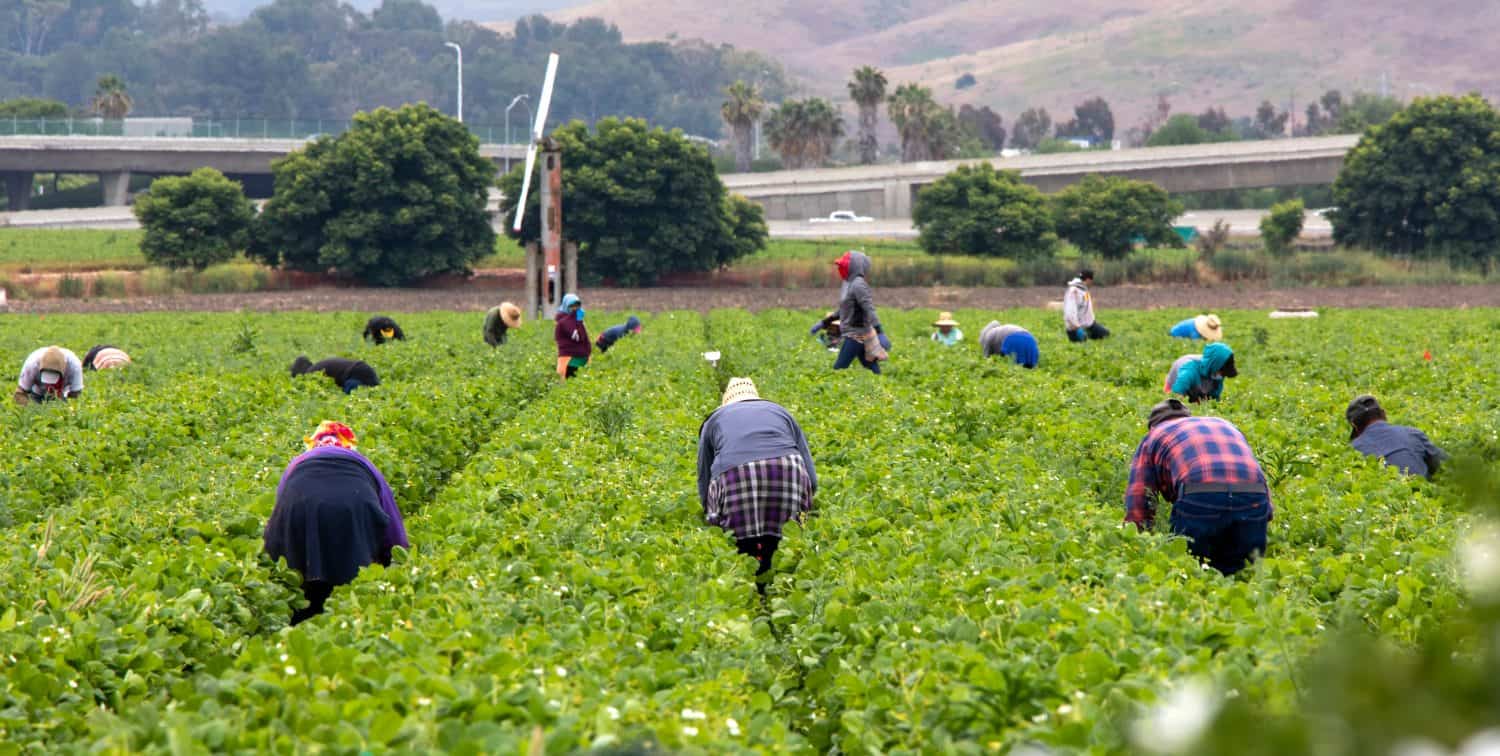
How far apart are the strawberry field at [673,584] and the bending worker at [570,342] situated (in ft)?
13.0

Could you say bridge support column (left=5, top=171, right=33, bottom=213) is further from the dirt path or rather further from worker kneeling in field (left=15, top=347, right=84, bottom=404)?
worker kneeling in field (left=15, top=347, right=84, bottom=404)

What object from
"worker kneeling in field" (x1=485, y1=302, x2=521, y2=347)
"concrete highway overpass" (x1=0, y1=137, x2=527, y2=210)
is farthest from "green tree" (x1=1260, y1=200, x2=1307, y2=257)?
"worker kneeling in field" (x1=485, y1=302, x2=521, y2=347)

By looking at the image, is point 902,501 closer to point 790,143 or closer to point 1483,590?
point 1483,590

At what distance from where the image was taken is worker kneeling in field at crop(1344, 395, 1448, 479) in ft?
35.1

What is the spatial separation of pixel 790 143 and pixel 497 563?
11189cm

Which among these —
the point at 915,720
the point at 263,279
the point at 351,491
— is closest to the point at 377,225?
the point at 263,279

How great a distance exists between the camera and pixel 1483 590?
1.57 metres

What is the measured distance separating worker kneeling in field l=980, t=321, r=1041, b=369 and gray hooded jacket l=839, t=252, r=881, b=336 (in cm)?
261

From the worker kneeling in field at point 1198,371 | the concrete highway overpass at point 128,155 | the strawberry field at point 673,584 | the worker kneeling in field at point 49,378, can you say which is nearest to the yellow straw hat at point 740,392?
the strawberry field at point 673,584

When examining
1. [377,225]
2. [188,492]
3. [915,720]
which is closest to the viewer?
[915,720]

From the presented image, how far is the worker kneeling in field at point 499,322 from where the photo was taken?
879 inches

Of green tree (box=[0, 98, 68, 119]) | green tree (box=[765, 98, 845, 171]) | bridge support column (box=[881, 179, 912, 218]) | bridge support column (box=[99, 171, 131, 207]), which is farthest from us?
green tree (box=[765, 98, 845, 171])

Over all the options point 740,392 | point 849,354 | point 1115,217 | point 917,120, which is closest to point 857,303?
point 849,354

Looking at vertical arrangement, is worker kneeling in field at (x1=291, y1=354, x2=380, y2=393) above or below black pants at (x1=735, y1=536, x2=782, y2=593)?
above
